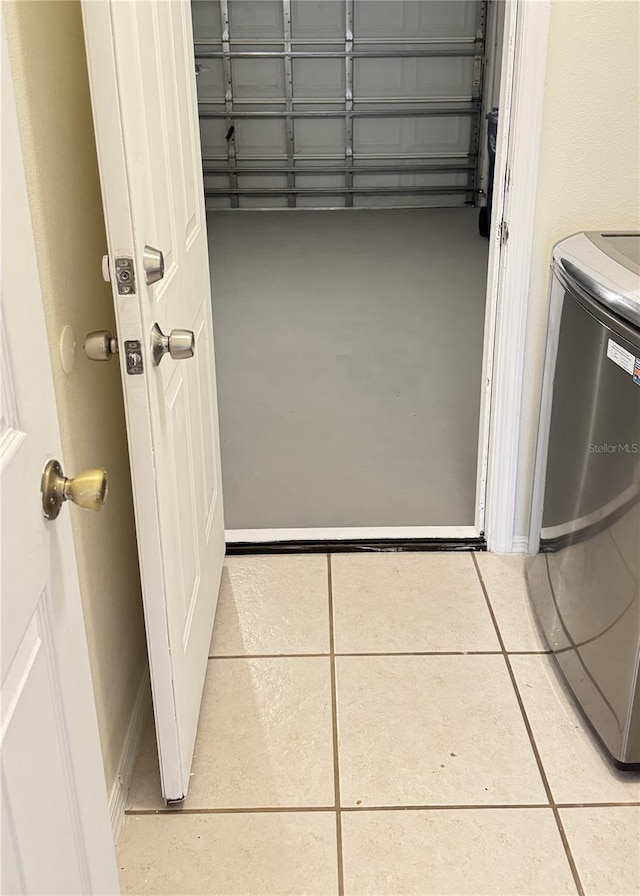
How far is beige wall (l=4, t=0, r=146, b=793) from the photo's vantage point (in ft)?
3.93

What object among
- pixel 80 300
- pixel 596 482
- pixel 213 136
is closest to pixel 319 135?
pixel 213 136

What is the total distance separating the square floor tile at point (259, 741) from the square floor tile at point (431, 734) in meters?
0.06

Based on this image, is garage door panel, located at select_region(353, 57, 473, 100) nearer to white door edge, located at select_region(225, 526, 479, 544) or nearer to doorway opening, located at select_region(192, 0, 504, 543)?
doorway opening, located at select_region(192, 0, 504, 543)

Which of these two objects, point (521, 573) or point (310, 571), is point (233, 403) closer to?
point (310, 571)

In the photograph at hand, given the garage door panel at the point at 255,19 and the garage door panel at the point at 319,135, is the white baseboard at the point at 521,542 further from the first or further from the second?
the garage door panel at the point at 255,19

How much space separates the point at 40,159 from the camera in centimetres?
121

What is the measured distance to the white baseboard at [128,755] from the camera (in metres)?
1.59

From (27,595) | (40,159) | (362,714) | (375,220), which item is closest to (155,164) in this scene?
(40,159)

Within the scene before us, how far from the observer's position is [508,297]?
225cm

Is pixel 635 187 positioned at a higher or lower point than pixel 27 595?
higher

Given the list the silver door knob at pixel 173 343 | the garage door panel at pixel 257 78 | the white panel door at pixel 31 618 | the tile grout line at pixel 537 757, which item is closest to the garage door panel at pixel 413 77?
the garage door panel at pixel 257 78

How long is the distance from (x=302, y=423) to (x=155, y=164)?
2.07 meters

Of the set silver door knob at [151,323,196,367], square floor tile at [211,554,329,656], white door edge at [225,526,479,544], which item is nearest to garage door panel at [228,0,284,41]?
white door edge at [225,526,479,544]

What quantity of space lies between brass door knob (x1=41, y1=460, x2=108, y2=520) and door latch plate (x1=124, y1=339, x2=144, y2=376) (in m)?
0.45
